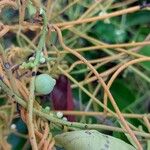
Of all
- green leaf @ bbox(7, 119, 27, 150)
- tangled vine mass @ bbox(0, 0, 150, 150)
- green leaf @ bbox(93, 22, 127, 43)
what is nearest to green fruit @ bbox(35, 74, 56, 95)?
tangled vine mass @ bbox(0, 0, 150, 150)

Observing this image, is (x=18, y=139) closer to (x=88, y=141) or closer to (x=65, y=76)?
(x=65, y=76)

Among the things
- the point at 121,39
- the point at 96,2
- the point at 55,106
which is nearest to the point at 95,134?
the point at 55,106

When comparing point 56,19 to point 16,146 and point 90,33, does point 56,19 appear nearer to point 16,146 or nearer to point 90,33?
point 90,33

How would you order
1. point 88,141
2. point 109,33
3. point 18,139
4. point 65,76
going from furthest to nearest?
1. point 109,33
2. point 18,139
3. point 65,76
4. point 88,141

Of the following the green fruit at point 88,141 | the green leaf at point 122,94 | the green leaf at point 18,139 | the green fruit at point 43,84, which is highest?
the green leaf at point 122,94

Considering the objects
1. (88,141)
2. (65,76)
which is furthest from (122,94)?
(88,141)

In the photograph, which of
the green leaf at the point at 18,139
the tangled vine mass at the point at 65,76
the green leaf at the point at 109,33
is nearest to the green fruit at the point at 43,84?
the tangled vine mass at the point at 65,76

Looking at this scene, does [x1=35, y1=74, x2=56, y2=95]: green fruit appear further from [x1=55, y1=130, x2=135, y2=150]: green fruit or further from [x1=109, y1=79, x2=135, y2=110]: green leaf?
[x1=109, y1=79, x2=135, y2=110]: green leaf

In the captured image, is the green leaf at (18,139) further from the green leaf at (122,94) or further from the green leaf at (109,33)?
the green leaf at (109,33)
